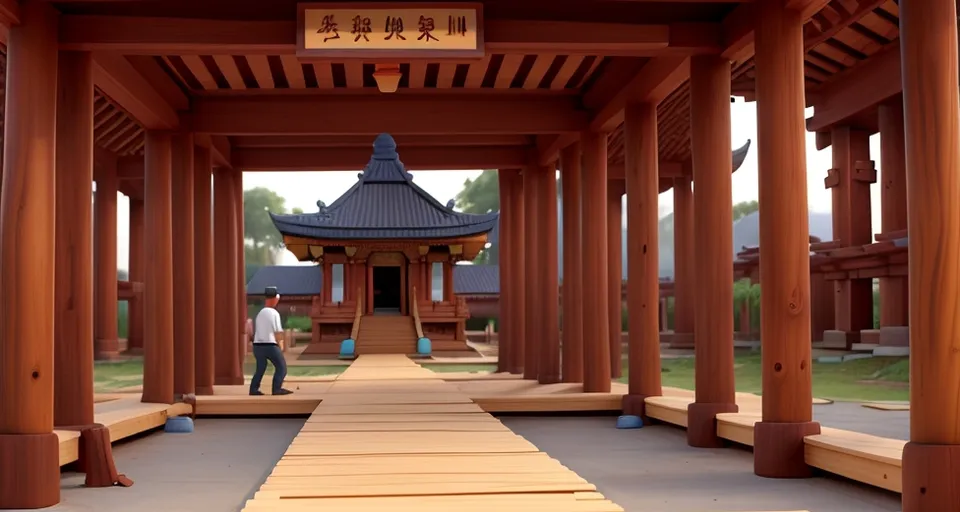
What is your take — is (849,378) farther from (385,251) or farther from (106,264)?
(106,264)

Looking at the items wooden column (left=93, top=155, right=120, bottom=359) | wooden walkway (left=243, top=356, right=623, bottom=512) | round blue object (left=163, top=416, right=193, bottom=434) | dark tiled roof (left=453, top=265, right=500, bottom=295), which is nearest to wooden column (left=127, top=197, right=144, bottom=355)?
wooden column (left=93, top=155, right=120, bottom=359)

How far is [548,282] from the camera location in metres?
11.9

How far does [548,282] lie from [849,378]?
15.8 ft

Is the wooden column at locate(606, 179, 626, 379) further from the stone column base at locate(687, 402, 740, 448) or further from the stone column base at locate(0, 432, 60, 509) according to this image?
the stone column base at locate(0, 432, 60, 509)

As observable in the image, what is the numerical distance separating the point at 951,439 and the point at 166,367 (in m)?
6.63

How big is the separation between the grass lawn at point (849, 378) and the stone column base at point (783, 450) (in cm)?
486

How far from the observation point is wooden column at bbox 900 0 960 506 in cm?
437

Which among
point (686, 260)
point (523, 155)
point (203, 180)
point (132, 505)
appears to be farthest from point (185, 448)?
point (686, 260)

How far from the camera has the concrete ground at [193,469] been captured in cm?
523

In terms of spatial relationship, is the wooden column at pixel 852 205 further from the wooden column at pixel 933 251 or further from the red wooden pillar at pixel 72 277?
the red wooden pillar at pixel 72 277

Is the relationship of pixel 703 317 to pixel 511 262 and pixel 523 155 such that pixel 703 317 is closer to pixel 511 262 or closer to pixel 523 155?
pixel 523 155

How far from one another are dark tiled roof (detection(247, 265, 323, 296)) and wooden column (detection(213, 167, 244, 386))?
68.2 feet

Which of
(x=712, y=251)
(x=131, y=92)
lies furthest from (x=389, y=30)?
(x=712, y=251)

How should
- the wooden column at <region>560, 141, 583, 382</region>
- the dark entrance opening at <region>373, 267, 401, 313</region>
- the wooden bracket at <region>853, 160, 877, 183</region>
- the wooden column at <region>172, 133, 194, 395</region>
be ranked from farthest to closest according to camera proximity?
the dark entrance opening at <region>373, 267, 401, 313</region>
the wooden bracket at <region>853, 160, 877, 183</region>
the wooden column at <region>560, 141, 583, 382</region>
the wooden column at <region>172, 133, 194, 395</region>
